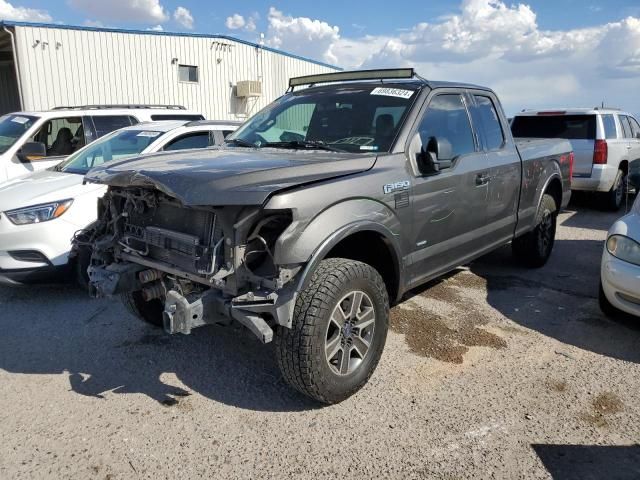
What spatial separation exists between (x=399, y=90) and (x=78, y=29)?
A: 1516 cm

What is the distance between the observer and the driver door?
383 cm

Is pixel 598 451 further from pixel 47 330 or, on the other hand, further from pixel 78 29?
pixel 78 29

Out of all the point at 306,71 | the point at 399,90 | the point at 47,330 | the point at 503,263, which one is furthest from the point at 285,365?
the point at 306,71

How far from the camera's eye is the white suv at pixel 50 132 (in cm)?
703

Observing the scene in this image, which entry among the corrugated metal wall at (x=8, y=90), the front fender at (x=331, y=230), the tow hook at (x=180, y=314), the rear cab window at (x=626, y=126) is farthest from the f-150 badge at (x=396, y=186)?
the corrugated metal wall at (x=8, y=90)

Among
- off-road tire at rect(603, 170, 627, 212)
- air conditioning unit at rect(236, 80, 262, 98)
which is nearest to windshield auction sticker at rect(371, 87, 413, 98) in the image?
off-road tire at rect(603, 170, 627, 212)

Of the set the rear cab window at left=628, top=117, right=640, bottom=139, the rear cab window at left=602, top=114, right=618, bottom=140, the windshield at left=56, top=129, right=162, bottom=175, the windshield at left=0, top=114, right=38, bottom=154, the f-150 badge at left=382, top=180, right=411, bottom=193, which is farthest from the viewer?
the rear cab window at left=628, top=117, right=640, bottom=139

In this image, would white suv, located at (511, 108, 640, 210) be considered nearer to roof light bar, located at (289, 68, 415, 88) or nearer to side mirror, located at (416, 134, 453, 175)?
roof light bar, located at (289, 68, 415, 88)

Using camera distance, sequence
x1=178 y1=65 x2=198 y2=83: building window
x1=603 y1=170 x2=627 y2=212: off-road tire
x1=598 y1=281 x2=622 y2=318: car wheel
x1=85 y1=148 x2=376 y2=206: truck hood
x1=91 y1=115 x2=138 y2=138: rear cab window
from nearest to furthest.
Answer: x1=85 y1=148 x2=376 y2=206: truck hood < x1=598 y1=281 x2=622 y2=318: car wheel < x1=91 y1=115 x2=138 y2=138: rear cab window < x1=603 y1=170 x2=627 y2=212: off-road tire < x1=178 y1=65 x2=198 y2=83: building window

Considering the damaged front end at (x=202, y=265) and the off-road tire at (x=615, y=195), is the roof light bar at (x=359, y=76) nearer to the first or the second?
the damaged front end at (x=202, y=265)

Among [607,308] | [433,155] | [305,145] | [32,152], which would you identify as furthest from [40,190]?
[607,308]

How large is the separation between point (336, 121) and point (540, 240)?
10.8 ft

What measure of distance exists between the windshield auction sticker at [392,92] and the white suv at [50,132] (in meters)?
5.01

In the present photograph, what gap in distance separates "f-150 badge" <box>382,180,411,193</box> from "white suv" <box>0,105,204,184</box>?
18.0 feet
